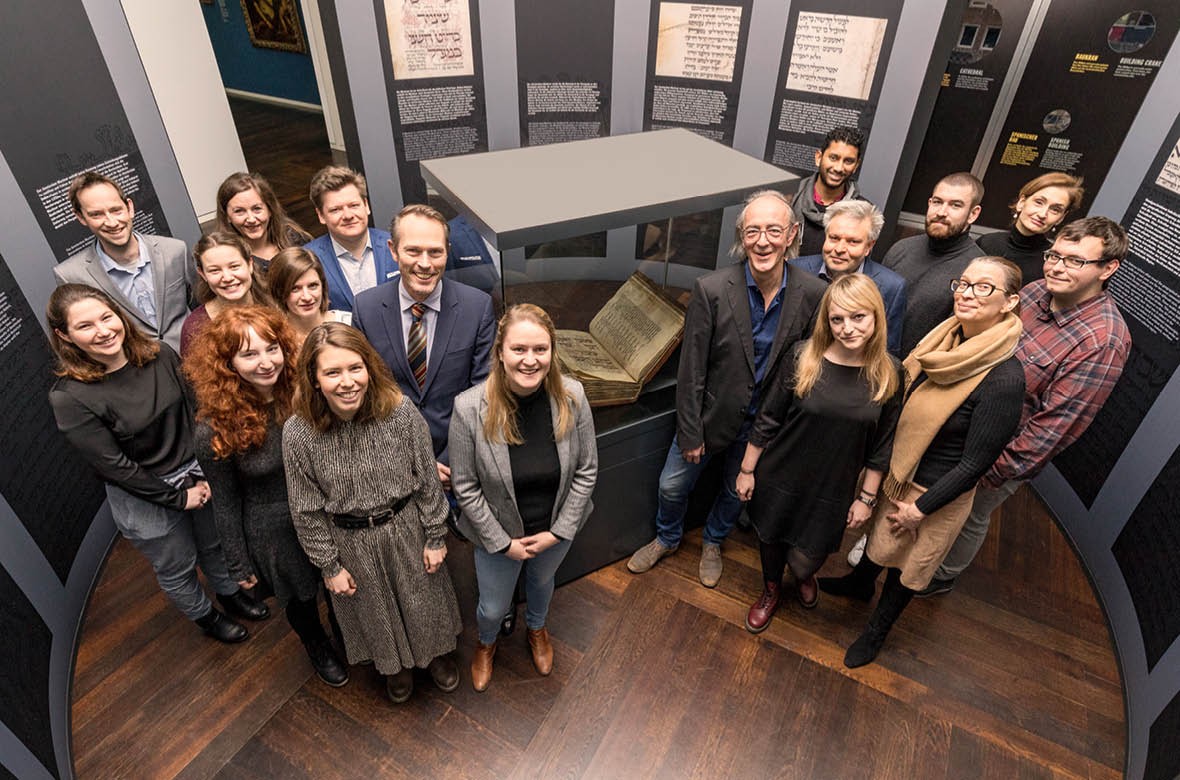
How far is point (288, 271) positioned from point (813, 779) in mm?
2952

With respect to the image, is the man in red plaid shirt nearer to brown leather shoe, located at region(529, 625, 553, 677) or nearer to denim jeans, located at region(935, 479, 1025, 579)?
denim jeans, located at region(935, 479, 1025, 579)

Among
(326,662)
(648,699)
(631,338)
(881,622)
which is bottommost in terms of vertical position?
(648,699)

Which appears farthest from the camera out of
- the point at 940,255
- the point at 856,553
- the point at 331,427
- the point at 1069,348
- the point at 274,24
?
the point at 274,24

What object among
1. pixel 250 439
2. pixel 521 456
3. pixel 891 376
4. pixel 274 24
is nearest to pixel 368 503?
pixel 250 439

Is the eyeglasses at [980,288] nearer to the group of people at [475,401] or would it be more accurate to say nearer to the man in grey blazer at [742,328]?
the group of people at [475,401]

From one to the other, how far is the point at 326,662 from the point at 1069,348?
3.41m

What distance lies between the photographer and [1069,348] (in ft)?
8.34

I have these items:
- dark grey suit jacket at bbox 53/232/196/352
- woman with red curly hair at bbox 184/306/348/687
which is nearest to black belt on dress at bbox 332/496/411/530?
woman with red curly hair at bbox 184/306/348/687

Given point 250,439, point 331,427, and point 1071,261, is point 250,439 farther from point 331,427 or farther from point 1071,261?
point 1071,261

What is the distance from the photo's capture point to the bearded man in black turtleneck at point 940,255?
→ 300cm

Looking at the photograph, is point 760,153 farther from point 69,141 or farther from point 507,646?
point 69,141

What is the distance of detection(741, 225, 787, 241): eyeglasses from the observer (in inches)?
96.6

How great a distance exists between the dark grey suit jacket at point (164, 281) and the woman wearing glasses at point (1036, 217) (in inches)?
157

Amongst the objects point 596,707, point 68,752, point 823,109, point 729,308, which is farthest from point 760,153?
point 68,752
